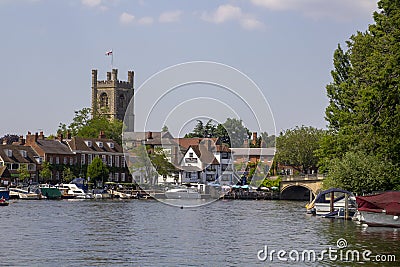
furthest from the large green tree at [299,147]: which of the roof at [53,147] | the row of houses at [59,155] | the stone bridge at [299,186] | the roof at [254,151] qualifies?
the roof at [53,147]

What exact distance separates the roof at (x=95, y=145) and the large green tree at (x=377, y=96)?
70767 millimetres

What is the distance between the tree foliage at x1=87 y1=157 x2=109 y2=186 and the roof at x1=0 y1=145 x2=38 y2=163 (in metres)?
8.97

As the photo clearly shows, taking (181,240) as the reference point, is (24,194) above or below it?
above

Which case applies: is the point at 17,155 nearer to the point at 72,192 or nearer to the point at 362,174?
the point at 72,192

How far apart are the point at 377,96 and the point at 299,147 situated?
80946 mm

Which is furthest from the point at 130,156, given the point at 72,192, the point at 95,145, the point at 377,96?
the point at 377,96

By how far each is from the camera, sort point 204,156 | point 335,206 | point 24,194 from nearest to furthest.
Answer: point 335,206, point 24,194, point 204,156

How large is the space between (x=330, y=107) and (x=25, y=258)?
50069mm

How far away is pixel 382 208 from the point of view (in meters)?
52.7

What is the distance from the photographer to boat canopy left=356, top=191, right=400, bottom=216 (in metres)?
51.7

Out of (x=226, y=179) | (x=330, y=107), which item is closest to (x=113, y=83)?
(x=226, y=179)

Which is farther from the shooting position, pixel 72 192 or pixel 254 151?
pixel 254 151

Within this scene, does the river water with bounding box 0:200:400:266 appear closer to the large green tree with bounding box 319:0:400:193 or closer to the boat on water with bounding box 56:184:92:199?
the large green tree with bounding box 319:0:400:193

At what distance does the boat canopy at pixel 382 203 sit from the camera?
170 feet
